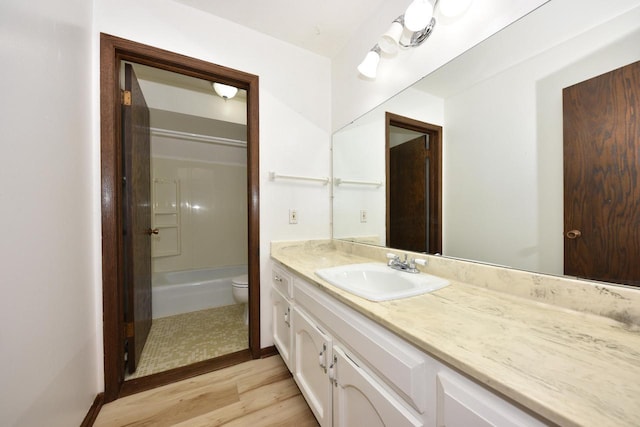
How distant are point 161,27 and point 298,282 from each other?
5.61ft

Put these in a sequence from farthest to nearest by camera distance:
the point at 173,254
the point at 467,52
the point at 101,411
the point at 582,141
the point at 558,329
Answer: the point at 173,254, the point at 101,411, the point at 467,52, the point at 582,141, the point at 558,329

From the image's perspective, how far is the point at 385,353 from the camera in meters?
0.60

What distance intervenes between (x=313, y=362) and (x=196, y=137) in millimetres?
2883

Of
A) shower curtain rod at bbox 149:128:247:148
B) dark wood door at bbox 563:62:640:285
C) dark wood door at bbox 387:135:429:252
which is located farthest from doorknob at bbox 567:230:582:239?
shower curtain rod at bbox 149:128:247:148

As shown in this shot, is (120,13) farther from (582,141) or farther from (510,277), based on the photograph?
(510,277)

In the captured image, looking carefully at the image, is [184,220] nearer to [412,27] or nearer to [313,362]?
[313,362]

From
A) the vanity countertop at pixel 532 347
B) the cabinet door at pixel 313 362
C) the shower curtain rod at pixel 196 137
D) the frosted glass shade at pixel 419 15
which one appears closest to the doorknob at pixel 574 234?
the vanity countertop at pixel 532 347

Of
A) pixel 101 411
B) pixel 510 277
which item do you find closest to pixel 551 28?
pixel 510 277

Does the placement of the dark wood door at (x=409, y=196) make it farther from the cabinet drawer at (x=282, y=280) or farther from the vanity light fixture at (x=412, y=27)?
the cabinet drawer at (x=282, y=280)

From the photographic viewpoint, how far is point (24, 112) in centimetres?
71

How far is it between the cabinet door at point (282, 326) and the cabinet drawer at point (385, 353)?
473 mm

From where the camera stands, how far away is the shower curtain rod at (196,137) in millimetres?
2633

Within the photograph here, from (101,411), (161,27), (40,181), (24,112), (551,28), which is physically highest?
(161,27)

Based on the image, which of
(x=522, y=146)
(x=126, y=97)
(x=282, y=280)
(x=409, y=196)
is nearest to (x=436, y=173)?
(x=409, y=196)
